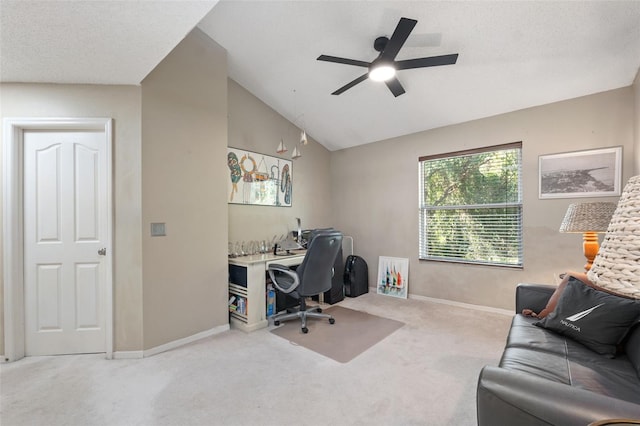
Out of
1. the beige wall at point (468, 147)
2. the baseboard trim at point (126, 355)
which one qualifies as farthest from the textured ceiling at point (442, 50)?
the baseboard trim at point (126, 355)

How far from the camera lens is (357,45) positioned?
9.43 ft

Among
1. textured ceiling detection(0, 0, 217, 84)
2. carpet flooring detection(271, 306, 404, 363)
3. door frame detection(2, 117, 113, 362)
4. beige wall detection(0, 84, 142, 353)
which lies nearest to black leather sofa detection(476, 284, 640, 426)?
carpet flooring detection(271, 306, 404, 363)

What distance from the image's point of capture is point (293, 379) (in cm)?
215

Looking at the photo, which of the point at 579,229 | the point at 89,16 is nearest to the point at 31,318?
the point at 89,16

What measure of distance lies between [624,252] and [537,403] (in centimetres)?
93

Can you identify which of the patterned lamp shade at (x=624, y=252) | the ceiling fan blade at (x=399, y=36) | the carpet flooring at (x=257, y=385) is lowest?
the carpet flooring at (x=257, y=385)

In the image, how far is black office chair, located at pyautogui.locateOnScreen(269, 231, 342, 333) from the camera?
3014mm

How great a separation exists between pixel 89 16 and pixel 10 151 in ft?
5.16

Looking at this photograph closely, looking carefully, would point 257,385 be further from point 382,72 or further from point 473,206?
point 473,206

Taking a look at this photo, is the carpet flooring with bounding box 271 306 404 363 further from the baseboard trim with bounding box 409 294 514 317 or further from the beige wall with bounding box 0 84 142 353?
the beige wall with bounding box 0 84 142 353

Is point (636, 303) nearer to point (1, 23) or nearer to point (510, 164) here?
point (510, 164)

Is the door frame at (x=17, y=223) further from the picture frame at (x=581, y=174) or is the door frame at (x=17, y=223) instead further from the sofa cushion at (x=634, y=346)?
the picture frame at (x=581, y=174)

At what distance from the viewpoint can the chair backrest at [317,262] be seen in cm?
299

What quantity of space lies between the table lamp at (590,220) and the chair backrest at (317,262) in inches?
81.9
